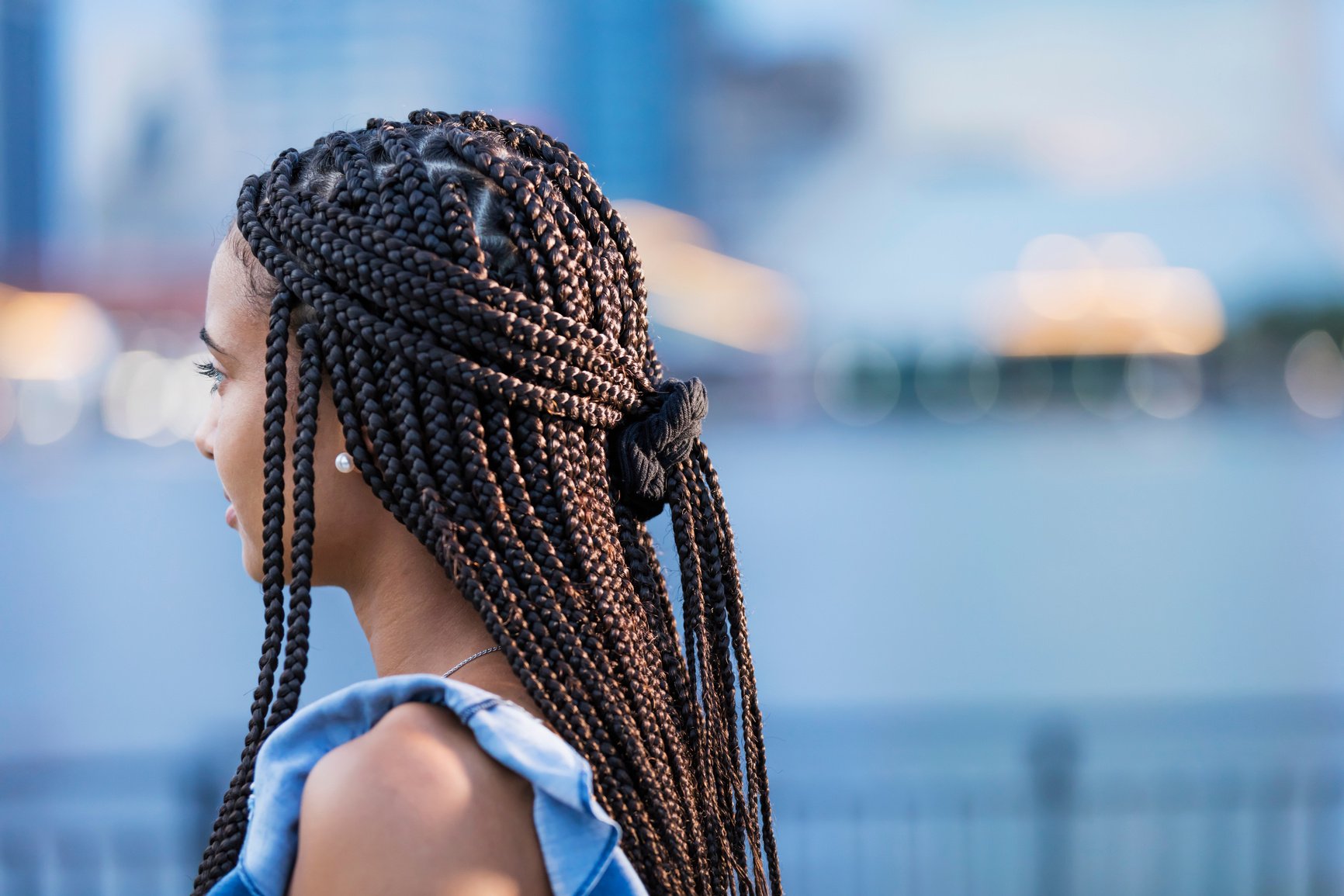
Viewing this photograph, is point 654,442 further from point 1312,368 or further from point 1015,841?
point 1312,368

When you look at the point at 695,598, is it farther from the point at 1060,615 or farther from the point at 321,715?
A: the point at 1060,615

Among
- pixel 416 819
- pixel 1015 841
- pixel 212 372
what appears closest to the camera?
pixel 416 819

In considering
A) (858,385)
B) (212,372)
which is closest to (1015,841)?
(212,372)

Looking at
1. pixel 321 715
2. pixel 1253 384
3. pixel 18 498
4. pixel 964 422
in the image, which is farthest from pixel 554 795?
pixel 1253 384

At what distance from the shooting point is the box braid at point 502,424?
4.58ft

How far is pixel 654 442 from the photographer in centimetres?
154

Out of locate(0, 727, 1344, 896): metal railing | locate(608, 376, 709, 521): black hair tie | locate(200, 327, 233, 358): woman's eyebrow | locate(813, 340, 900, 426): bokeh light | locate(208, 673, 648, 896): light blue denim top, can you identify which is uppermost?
locate(200, 327, 233, 358): woman's eyebrow

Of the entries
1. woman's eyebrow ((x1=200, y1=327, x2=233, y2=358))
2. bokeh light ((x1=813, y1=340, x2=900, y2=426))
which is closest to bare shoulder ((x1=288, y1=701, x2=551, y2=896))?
woman's eyebrow ((x1=200, y1=327, x2=233, y2=358))

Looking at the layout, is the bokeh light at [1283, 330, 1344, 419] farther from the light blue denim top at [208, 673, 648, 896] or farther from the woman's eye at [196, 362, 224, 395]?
the light blue denim top at [208, 673, 648, 896]

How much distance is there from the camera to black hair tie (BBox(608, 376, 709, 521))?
60.7 inches

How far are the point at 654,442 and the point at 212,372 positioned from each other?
588 millimetres

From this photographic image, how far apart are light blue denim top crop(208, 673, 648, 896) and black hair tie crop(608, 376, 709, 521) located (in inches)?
13.5

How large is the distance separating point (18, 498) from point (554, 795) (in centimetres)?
3498

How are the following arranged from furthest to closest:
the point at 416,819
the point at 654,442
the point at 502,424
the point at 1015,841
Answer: the point at 1015,841, the point at 654,442, the point at 502,424, the point at 416,819
